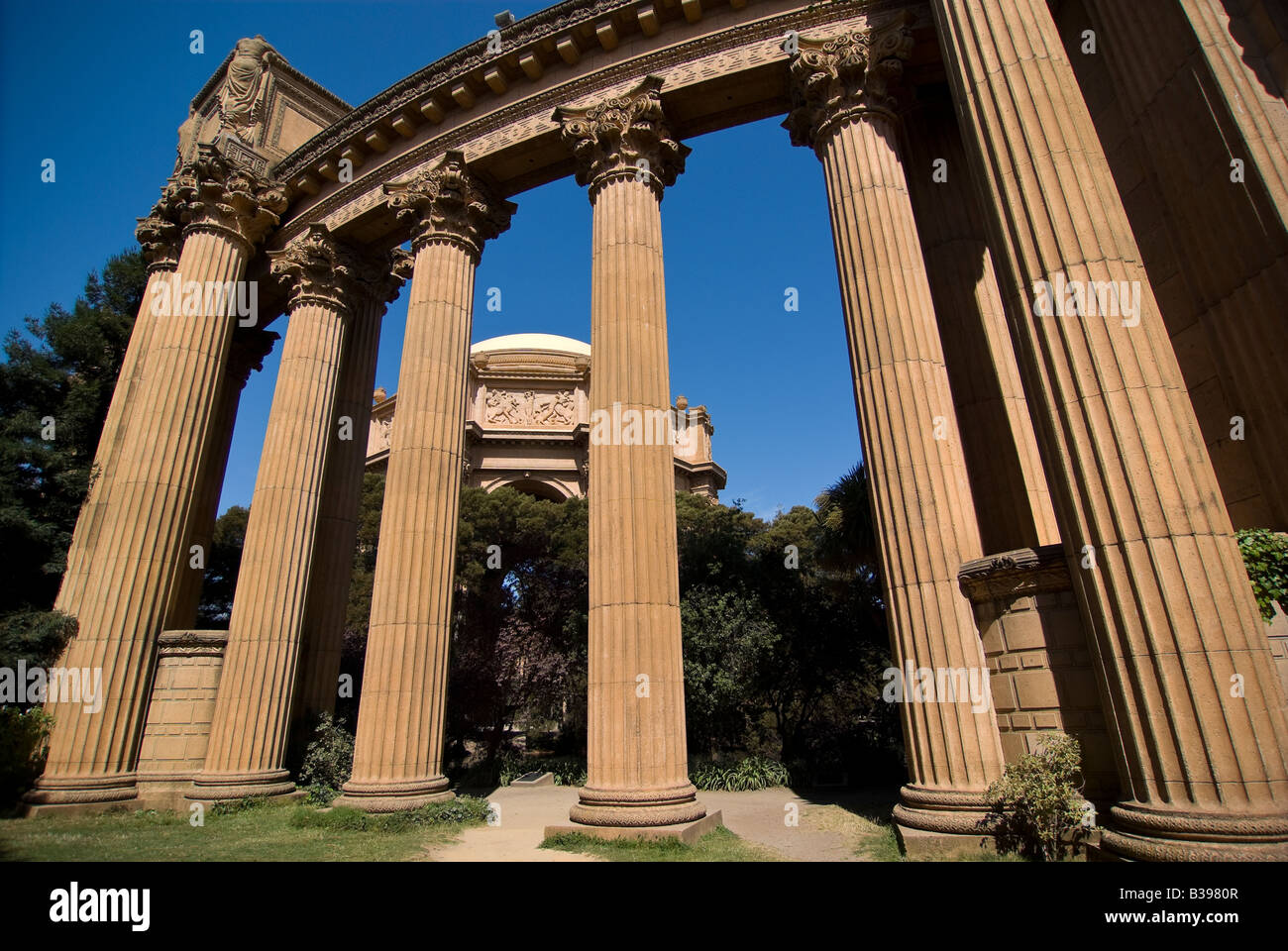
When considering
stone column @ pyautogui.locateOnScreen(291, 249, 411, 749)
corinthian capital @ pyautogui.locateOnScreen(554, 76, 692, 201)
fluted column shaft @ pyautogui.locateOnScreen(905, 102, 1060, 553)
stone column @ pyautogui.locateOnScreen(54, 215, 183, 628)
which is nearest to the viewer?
fluted column shaft @ pyautogui.locateOnScreen(905, 102, 1060, 553)

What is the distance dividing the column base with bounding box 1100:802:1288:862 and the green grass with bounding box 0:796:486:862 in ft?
29.6

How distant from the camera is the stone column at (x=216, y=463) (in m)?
17.6

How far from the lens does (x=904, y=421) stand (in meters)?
10.5

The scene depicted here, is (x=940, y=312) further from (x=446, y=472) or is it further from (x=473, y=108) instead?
(x=473, y=108)

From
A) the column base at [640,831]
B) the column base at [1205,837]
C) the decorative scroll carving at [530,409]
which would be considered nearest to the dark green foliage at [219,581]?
the decorative scroll carving at [530,409]

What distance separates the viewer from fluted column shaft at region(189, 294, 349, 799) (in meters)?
14.2

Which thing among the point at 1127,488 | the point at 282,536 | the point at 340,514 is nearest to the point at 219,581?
the point at 340,514

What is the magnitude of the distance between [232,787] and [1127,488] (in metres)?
16.9

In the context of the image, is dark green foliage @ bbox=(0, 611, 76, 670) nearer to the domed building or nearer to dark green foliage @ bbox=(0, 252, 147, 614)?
dark green foliage @ bbox=(0, 252, 147, 614)

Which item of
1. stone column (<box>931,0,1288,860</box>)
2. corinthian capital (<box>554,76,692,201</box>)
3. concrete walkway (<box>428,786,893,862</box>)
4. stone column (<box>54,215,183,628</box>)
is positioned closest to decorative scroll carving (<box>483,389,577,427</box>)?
stone column (<box>54,215,183,628</box>)

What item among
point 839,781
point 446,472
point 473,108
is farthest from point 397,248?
point 839,781

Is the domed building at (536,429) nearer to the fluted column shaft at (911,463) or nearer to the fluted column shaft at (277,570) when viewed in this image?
the fluted column shaft at (277,570)

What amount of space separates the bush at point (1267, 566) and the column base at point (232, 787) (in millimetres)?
17466
